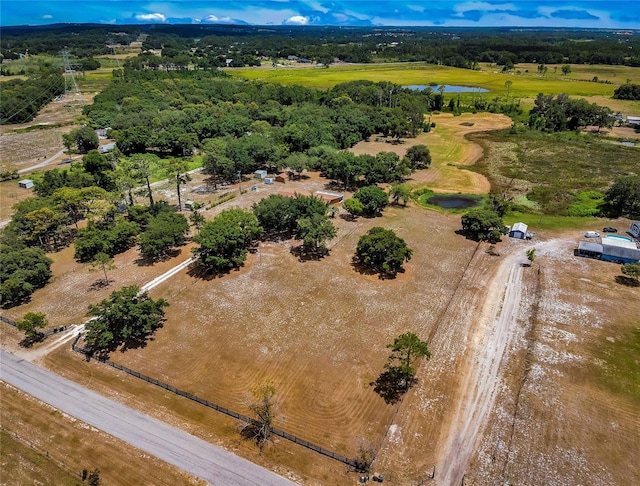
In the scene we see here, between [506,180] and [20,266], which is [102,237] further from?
[506,180]

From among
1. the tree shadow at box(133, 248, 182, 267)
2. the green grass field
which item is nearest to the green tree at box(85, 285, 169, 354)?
the tree shadow at box(133, 248, 182, 267)

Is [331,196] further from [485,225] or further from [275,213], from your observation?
[485,225]

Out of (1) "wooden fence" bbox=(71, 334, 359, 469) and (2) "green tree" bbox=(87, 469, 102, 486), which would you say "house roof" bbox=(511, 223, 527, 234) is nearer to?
(1) "wooden fence" bbox=(71, 334, 359, 469)

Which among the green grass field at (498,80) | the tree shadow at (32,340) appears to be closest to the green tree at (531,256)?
the tree shadow at (32,340)

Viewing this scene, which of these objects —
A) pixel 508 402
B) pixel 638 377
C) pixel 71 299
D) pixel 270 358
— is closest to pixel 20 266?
pixel 71 299

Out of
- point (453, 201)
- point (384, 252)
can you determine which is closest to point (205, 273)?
point (384, 252)

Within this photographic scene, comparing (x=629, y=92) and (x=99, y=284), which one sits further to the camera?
(x=629, y=92)
